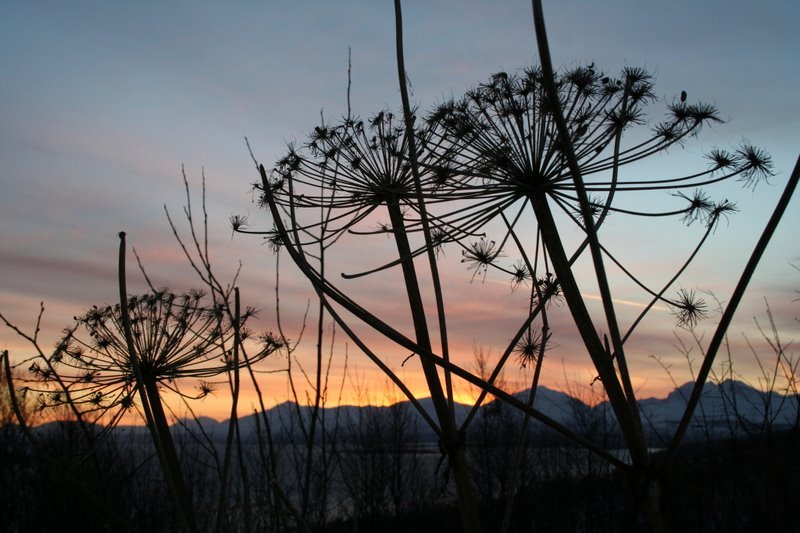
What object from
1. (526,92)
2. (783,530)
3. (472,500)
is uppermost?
(526,92)

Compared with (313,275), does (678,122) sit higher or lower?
higher

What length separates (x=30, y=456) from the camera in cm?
3069

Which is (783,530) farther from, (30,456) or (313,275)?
(30,456)

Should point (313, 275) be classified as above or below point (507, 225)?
below

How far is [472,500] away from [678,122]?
219 centimetres

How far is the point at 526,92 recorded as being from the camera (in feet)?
11.4

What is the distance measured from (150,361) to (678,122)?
12.5ft

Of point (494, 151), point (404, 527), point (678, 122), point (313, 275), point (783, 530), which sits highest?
point (678, 122)

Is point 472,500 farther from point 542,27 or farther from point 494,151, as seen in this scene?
point 542,27

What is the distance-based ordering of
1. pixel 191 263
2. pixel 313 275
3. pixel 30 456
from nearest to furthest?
pixel 313 275
pixel 191 263
pixel 30 456

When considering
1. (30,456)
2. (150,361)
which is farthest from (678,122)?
(30,456)

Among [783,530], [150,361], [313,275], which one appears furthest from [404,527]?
[313,275]

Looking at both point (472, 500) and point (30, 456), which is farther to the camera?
point (30, 456)

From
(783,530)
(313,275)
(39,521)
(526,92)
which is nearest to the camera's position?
(313,275)
